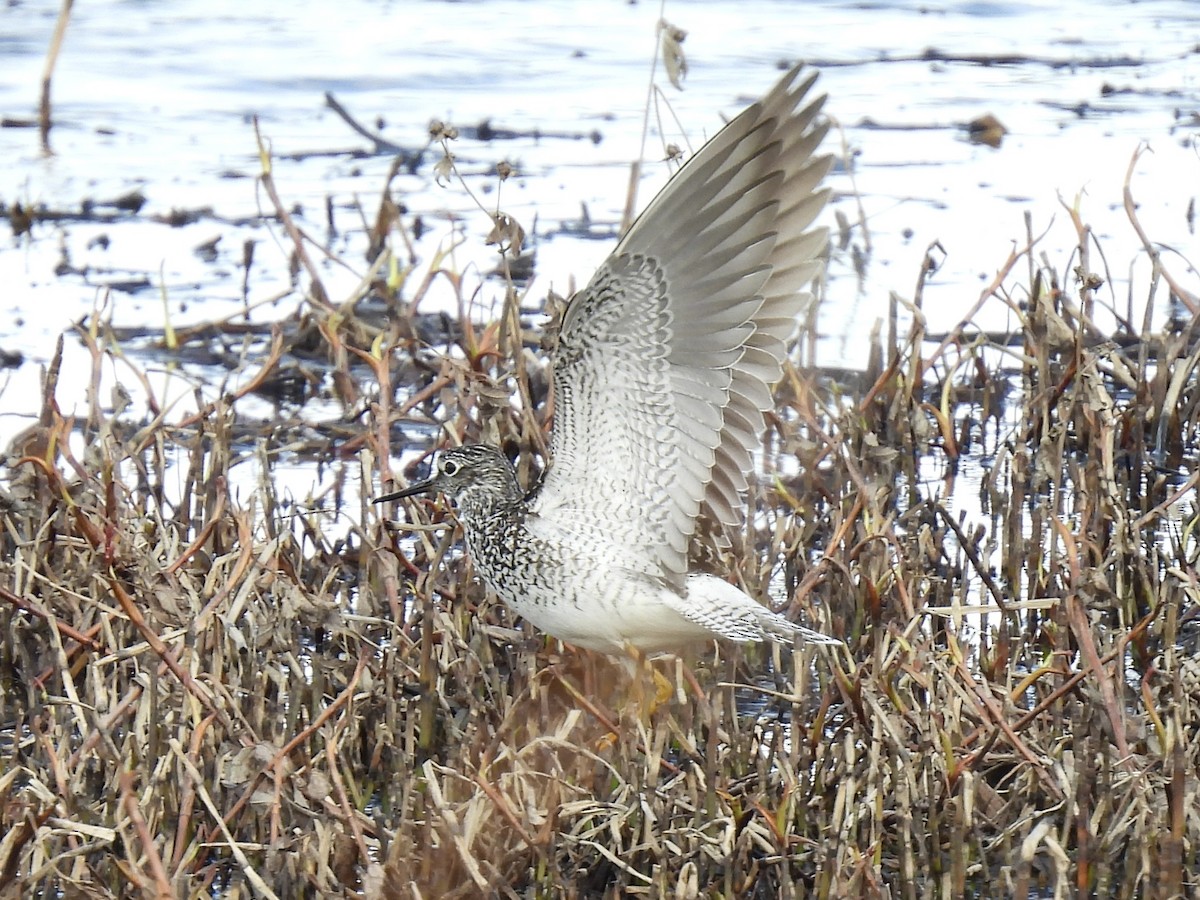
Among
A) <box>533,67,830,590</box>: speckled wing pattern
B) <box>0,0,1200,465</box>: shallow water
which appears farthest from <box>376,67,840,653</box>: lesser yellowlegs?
<box>0,0,1200,465</box>: shallow water

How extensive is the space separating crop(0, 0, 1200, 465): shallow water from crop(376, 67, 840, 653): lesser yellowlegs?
84.6 inches

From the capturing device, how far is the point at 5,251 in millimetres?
8695

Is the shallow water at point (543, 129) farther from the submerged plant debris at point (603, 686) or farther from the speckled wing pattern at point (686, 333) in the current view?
the speckled wing pattern at point (686, 333)

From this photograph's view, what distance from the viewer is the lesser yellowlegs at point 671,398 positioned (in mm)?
4176

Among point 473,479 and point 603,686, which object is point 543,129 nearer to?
point 473,479

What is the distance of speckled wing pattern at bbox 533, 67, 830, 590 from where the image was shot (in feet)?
13.7

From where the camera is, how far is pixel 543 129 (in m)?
10.9

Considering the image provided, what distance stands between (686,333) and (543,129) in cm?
681

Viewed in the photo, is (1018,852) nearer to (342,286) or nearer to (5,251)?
(342,286)

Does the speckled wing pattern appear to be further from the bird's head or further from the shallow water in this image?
the shallow water

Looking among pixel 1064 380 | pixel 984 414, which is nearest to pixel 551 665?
pixel 1064 380

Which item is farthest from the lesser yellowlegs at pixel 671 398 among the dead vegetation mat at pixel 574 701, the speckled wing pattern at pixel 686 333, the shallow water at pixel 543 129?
the shallow water at pixel 543 129

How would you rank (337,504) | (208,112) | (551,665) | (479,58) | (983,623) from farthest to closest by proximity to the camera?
(479,58) → (208,112) → (337,504) → (983,623) → (551,665)

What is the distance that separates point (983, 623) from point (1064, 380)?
92 cm
